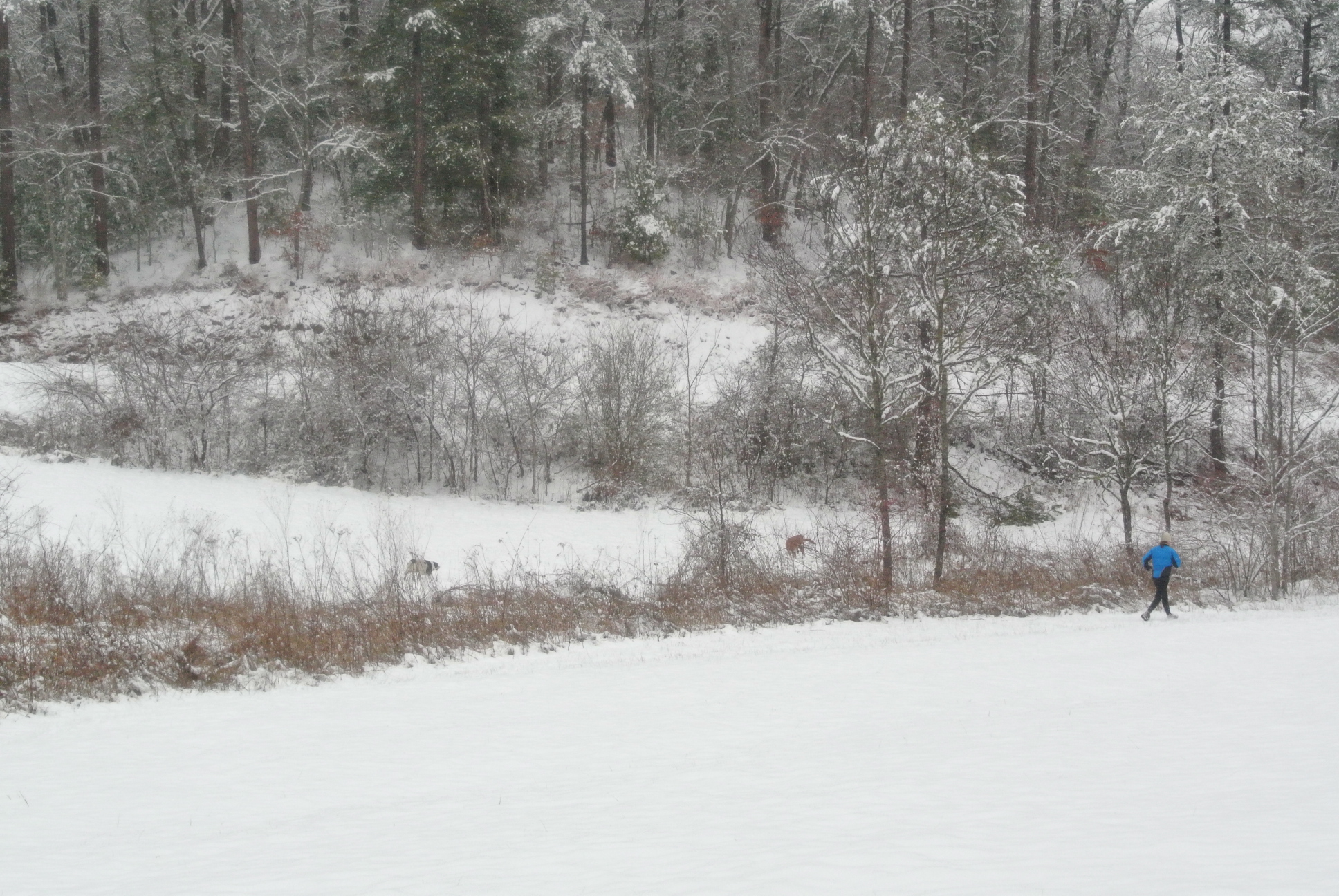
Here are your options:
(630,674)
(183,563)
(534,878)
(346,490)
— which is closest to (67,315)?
(346,490)

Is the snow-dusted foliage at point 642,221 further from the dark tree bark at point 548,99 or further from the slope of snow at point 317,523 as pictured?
the slope of snow at point 317,523

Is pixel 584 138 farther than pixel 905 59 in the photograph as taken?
No

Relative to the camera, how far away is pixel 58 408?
19688mm

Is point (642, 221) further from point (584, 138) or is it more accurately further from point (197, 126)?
point (197, 126)

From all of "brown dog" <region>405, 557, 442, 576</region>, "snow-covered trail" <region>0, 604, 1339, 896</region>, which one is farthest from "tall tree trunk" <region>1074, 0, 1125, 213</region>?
"brown dog" <region>405, 557, 442, 576</region>

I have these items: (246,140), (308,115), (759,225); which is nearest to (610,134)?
(759,225)

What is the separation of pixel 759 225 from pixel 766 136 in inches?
124

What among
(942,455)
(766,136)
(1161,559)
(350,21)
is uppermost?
(350,21)

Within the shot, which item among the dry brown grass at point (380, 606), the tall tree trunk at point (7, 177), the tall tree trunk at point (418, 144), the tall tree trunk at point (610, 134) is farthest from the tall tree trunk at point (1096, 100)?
the tall tree trunk at point (7, 177)

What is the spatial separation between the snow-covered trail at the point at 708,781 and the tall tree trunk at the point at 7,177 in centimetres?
2354

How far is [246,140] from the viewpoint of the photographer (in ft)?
86.8

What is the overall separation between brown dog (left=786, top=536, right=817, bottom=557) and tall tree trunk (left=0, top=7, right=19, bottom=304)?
80.6ft

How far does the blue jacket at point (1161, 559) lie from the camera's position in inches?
543

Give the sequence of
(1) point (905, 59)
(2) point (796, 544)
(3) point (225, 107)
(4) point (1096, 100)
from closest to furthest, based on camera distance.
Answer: (2) point (796, 544) → (1) point (905, 59) → (3) point (225, 107) → (4) point (1096, 100)
